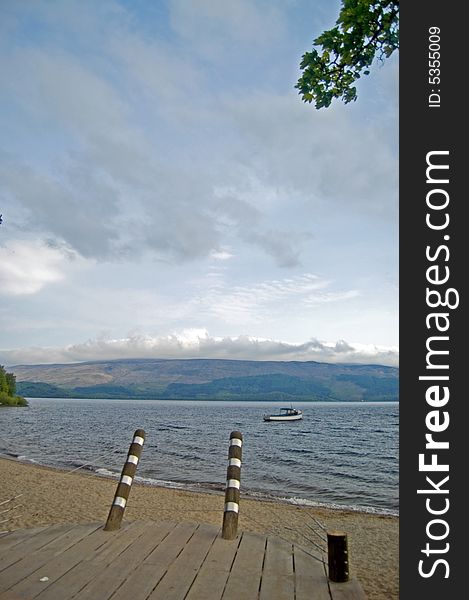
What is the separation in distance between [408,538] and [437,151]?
91.1 inches

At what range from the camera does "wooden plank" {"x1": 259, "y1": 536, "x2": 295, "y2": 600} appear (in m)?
3.95

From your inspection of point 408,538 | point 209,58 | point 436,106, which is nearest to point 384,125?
point 209,58

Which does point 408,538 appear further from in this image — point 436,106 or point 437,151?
point 436,106

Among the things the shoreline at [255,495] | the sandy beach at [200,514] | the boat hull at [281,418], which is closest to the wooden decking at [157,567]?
the sandy beach at [200,514]

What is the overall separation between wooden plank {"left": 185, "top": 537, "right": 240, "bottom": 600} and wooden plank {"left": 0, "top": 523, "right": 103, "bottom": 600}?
4.15 feet

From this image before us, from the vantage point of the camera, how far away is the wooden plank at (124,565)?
3946 mm

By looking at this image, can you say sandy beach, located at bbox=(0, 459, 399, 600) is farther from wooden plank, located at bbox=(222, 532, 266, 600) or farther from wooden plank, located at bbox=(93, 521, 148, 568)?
wooden plank, located at bbox=(93, 521, 148, 568)

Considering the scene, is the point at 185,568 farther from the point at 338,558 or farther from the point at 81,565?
the point at 338,558

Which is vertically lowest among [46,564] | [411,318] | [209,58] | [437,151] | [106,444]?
[106,444]

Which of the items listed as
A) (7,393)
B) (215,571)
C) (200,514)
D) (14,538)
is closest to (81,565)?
(215,571)

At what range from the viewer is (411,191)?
2.93m

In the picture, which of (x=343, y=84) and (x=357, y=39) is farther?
(x=343, y=84)

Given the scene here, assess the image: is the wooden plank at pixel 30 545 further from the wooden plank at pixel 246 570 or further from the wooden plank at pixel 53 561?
the wooden plank at pixel 246 570

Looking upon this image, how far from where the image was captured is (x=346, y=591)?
158 inches
